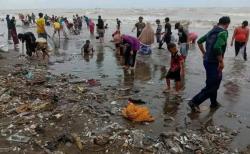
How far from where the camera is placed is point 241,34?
51.3 ft

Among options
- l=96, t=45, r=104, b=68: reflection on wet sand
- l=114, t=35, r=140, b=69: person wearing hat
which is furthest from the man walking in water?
l=96, t=45, r=104, b=68: reflection on wet sand

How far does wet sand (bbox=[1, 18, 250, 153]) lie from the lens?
757 cm

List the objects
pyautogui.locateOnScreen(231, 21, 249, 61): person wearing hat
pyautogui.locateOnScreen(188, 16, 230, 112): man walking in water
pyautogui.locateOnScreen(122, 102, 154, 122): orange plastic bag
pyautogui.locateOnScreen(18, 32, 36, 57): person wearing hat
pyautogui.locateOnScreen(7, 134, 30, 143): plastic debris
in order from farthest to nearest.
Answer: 1. pyautogui.locateOnScreen(18, 32, 36, 57): person wearing hat
2. pyautogui.locateOnScreen(231, 21, 249, 61): person wearing hat
3. pyautogui.locateOnScreen(188, 16, 230, 112): man walking in water
4. pyautogui.locateOnScreen(122, 102, 154, 122): orange plastic bag
5. pyautogui.locateOnScreen(7, 134, 30, 143): plastic debris

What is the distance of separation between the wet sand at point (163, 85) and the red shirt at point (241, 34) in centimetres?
94

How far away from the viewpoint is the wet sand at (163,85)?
7568mm

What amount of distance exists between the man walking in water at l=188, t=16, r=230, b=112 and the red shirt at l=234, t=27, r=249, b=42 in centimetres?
779

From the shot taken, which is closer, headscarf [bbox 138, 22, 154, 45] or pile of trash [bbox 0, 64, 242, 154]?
pile of trash [bbox 0, 64, 242, 154]

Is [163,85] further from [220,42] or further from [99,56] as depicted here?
[99,56]

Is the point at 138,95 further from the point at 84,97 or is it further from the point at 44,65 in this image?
the point at 44,65

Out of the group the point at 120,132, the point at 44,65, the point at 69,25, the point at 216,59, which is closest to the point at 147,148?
the point at 120,132

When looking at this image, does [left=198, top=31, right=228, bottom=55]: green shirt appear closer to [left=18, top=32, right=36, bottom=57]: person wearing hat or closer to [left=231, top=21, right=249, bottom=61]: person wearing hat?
[left=231, top=21, right=249, bottom=61]: person wearing hat

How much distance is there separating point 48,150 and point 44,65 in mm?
8583

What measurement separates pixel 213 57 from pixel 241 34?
8354 mm

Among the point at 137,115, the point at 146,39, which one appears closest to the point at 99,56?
the point at 146,39
